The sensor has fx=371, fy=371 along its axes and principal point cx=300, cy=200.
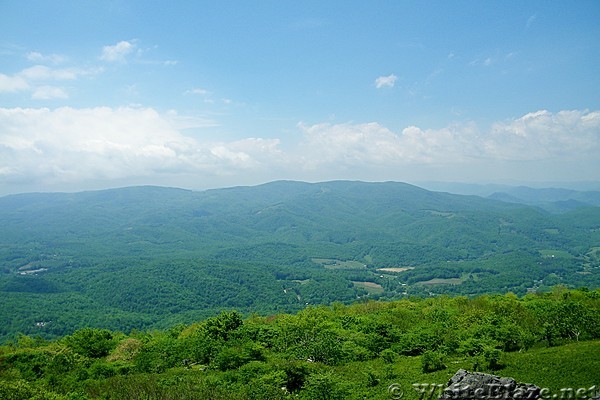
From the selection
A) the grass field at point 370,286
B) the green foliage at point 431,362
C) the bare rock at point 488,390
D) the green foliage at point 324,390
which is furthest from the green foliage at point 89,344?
the grass field at point 370,286

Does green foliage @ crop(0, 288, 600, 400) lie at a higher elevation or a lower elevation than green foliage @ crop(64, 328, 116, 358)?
higher

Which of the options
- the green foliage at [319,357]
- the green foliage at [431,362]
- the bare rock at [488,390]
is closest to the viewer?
the bare rock at [488,390]

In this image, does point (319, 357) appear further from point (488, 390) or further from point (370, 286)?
point (370, 286)

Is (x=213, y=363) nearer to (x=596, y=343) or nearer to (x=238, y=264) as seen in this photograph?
(x=596, y=343)

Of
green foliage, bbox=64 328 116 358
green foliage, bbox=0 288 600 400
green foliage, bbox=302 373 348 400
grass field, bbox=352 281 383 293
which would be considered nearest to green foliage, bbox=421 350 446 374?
green foliage, bbox=0 288 600 400

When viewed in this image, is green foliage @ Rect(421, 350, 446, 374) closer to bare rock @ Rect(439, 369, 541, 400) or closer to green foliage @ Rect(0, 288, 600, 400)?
green foliage @ Rect(0, 288, 600, 400)

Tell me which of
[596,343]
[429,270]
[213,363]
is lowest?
[429,270]

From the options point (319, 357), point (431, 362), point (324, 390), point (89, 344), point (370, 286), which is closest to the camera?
point (324, 390)

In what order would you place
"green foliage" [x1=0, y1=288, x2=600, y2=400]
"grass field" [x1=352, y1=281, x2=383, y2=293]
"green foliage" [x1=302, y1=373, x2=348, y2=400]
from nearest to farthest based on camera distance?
"green foliage" [x1=302, y1=373, x2=348, y2=400], "green foliage" [x1=0, y1=288, x2=600, y2=400], "grass field" [x1=352, y1=281, x2=383, y2=293]

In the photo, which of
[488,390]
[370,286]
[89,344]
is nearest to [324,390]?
[488,390]

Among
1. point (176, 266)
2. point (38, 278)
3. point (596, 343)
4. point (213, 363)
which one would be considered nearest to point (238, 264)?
point (176, 266)

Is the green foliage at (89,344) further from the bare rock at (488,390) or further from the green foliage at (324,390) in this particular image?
the bare rock at (488,390)
